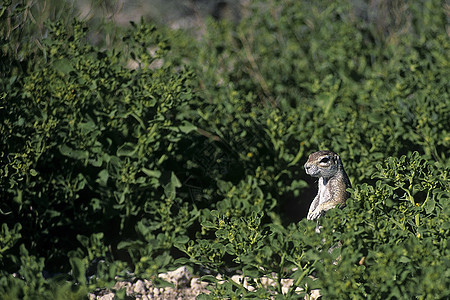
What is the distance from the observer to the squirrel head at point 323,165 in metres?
3.80

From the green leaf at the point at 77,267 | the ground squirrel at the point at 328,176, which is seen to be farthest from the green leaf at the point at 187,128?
the green leaf at the point at 77,267

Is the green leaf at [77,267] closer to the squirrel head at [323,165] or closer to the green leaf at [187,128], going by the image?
the green leaf at [187,128]

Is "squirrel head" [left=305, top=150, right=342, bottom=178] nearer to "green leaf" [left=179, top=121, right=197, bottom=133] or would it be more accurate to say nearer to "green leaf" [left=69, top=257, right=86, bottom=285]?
"green leaf" [left=179, top=121, right=197, bottom=133]

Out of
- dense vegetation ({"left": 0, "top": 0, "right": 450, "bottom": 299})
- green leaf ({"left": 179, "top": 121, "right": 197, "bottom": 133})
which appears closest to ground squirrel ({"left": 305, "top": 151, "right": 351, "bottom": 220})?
dense vegetation ({"left": 0, "top": 0, "right": 450, "bottom": 299})

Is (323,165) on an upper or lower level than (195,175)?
upper

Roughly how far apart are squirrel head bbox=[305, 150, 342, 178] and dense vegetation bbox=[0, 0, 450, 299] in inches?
8.6

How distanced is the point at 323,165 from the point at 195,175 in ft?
3.78

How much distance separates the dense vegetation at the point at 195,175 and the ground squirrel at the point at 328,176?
16cm

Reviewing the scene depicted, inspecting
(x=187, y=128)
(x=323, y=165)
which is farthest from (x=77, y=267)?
(x=323, y=165)

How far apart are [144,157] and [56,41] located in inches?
42.5

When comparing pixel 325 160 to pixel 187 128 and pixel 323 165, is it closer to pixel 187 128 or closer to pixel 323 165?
pixel 323 165

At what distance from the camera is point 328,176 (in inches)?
151

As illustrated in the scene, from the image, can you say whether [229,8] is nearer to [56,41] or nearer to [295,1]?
[295,1]

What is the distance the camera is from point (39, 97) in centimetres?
421
